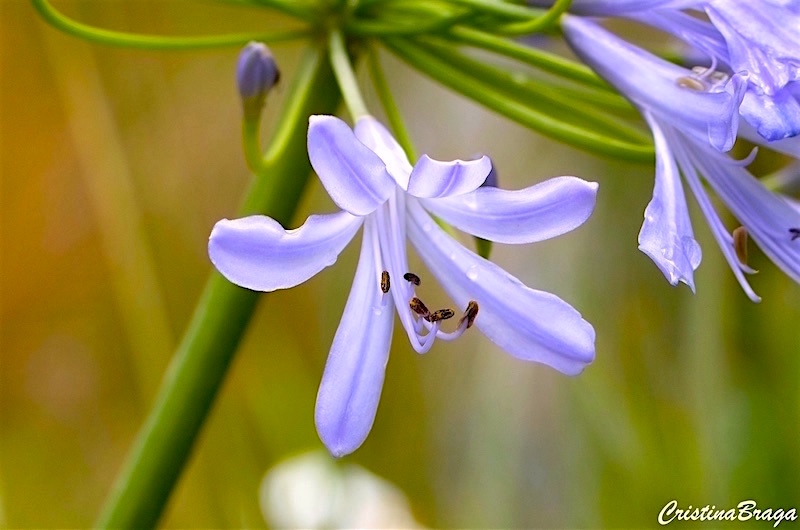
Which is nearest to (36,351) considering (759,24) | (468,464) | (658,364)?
(468,464)

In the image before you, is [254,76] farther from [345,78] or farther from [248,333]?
[248,333]

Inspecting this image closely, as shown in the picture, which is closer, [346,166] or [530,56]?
[346,166]

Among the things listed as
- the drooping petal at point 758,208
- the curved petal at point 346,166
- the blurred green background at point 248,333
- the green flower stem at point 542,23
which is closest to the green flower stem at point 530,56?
the green flower stem at point 542,23

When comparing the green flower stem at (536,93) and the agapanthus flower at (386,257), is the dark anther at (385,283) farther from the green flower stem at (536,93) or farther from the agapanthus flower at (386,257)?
the green flower stem at (536,93)

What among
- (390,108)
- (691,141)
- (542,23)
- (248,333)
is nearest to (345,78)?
(390,108)

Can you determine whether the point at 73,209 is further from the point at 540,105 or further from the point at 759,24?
the point at 759,24

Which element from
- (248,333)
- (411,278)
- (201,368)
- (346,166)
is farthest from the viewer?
(248,333)
